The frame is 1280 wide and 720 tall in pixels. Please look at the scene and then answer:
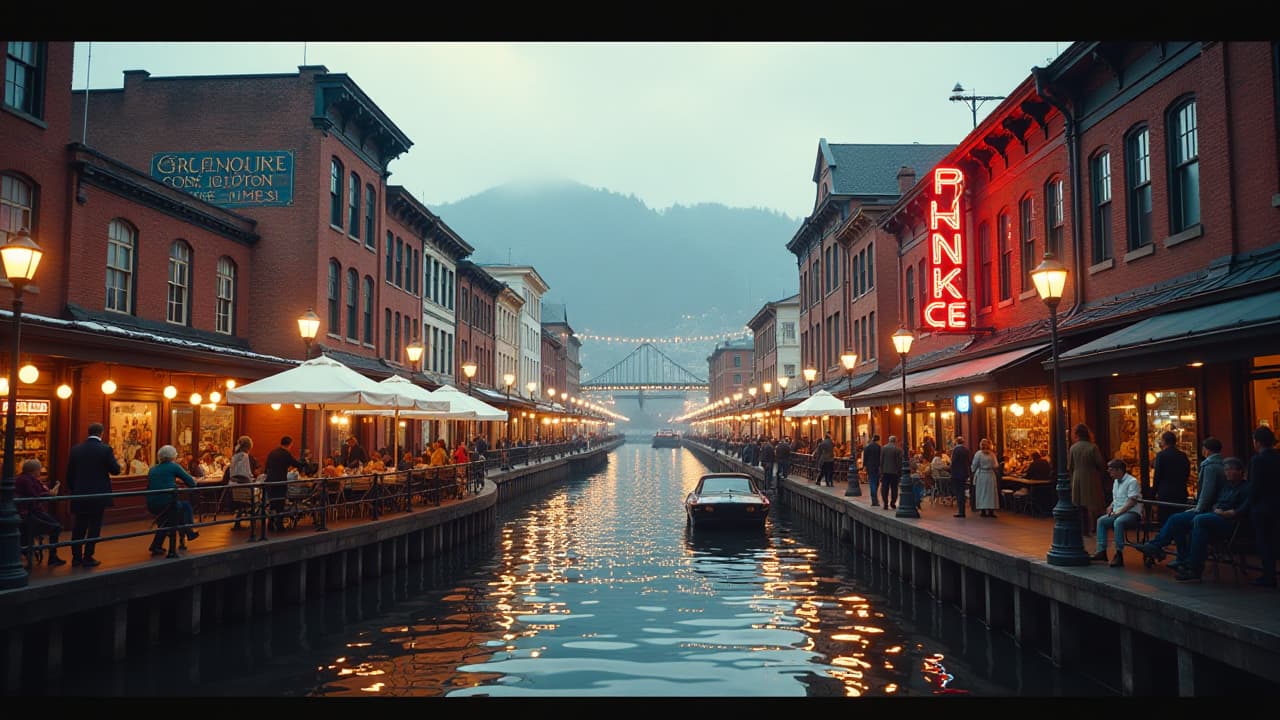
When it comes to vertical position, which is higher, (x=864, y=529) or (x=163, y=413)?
(x=163, y=413)

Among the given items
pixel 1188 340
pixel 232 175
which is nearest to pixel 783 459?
pixel 232 175

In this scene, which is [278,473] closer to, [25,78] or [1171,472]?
[25,78]

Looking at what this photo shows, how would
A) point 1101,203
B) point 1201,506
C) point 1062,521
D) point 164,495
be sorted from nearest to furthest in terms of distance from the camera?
point 1201,506 → point 1062,521 → point 164,495 → point 1101,203

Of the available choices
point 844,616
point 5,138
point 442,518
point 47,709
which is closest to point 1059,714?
point 844,616

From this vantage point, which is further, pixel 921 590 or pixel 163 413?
pixel 163 413

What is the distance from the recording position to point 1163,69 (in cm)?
1686

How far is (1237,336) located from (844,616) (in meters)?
7.02

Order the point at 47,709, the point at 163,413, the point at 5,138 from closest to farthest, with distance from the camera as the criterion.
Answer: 1. the point at 47,709
2. the point at 5,138
3. the point at 163,413

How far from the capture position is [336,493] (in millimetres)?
18984

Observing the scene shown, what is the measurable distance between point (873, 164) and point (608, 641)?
39.6 meters

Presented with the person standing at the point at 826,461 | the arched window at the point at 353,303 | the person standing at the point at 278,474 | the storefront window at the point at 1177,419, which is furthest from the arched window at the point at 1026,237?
→ the arched window at the point at 353,303

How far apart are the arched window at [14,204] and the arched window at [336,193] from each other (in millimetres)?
12957

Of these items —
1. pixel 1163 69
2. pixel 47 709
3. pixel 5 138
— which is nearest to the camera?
pixel 47 709

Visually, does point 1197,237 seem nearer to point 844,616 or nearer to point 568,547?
point 844,616
